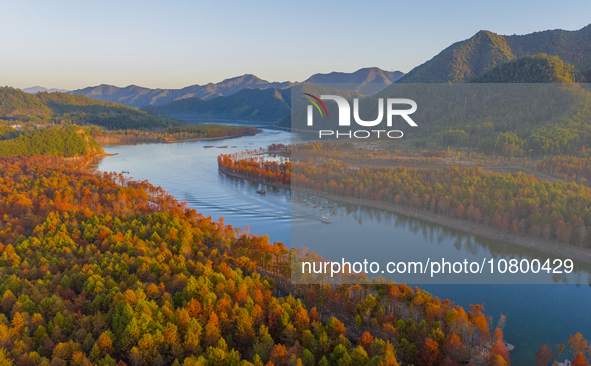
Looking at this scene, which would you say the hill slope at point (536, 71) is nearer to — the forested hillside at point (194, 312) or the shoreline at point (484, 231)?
the shoreline at point (484, 231)

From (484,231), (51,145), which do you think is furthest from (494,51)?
(51,145)

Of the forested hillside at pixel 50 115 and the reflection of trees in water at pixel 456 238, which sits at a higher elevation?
the forested hillside at pixel 50 115

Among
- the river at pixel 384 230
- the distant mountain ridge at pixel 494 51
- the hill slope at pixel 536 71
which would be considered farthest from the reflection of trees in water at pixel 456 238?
the distant mountain ridge at pixel 494 51

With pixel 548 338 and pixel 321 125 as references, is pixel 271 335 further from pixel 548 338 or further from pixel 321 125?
pixel 321 125

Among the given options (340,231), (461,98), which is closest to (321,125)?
(461,98)

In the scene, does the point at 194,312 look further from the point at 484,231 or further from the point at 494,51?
the point at 494,51

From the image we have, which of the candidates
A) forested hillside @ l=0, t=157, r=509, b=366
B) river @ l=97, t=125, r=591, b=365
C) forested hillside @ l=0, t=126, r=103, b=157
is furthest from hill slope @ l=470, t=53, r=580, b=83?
forested hillside @ l=0, t=126, r=103, b=157

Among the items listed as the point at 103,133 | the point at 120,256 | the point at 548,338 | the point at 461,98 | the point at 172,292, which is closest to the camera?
the point at 548,338
